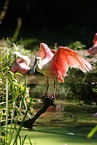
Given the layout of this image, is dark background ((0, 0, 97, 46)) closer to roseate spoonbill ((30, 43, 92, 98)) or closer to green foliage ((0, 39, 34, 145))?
roseate spoonbill ((30, 43, 92, 98))

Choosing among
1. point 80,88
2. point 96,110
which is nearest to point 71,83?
point 80,88

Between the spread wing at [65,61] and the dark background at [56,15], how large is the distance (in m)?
12.5

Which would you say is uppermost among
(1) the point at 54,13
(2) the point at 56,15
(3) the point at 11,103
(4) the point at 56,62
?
(1) the point at 54,13

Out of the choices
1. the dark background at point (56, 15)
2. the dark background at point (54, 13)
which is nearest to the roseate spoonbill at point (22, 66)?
the dark background at point (56, 15)

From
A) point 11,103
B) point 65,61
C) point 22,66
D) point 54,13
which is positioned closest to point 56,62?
point 65,61

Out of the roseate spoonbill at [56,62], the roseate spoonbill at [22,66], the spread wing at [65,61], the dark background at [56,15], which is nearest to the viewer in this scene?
the spread wing at [65,61]

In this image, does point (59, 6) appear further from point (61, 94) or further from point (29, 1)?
point (61, 94)

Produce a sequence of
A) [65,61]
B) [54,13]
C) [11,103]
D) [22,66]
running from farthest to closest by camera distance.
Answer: [54,13] → [22,66] → [65,61] → [11,103]

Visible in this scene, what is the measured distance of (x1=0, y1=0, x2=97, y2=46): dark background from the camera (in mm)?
17320

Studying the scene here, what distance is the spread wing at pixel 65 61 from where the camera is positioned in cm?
387

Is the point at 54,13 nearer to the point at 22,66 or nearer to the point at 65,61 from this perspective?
the point at 22,66

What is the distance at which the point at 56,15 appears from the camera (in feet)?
60.6

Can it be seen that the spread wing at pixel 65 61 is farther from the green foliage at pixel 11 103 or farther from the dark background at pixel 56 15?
the dark background at pixel 56 15

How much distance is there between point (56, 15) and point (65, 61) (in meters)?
14.5
